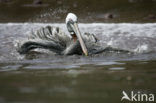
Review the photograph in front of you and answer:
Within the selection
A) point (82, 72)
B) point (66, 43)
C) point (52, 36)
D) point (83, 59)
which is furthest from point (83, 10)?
point (82, 72)

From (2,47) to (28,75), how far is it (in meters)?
3.95

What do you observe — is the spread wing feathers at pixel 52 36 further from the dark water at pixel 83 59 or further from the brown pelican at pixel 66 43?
the dark water at pixel 83 59

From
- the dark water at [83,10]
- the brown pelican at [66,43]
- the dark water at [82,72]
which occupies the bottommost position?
the dark water at [82,72]

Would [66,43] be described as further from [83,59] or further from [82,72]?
[82,72]

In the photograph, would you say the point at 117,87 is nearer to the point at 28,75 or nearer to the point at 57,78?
the point at 57,78

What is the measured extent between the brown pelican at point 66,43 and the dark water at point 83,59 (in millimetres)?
172

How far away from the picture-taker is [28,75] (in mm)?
5949

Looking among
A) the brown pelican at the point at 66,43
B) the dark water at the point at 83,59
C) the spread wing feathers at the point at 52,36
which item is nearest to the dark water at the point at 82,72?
the dark water at the point at 83,59

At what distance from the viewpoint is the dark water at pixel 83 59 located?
15.5 ft

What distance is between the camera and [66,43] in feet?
29.0

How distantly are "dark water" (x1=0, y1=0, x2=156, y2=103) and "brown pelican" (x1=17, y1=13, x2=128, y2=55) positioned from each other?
0.17 meters

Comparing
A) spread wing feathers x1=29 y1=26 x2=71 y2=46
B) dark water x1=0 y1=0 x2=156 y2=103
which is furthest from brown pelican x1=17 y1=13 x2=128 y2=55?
dark water x1=0 y1=0 x2=156 y2=103

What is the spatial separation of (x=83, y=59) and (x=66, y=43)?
3.41 ft

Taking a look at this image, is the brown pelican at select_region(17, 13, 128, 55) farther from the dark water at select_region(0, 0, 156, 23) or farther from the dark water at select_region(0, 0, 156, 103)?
the dark water at select_region(0, 0, 156, 23)
